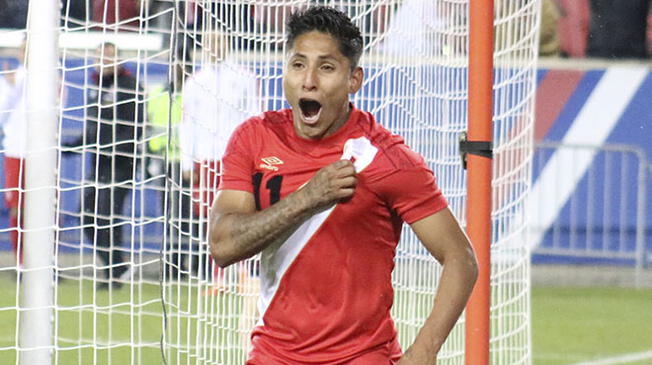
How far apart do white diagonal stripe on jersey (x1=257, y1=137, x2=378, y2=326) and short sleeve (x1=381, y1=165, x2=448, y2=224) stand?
0.32 ft

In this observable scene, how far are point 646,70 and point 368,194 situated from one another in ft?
36.2

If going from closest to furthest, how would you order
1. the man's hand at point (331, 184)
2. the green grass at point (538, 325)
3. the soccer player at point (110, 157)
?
the man's hand at point (331, 184)
the soccer player at point (110, 157)
the green grass at point (538, 325)

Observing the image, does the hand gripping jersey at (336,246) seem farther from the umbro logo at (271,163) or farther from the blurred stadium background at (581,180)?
the blurred stadium background at (581,180)

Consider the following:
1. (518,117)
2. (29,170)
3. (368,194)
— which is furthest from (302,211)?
(518,117)

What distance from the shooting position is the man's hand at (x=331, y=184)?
4.11m

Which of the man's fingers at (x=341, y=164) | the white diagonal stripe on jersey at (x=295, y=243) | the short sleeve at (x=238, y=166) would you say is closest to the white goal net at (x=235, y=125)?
the short sleeve at (x=238, y=166)

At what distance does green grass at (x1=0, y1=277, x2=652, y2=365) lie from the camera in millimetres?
9703

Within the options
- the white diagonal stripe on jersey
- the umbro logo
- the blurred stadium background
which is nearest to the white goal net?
the umbro logo

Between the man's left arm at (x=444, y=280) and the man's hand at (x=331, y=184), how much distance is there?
11.2 inches

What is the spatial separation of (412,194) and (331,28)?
0.58m

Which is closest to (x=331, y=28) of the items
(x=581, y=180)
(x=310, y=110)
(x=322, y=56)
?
(x=322, y=56)

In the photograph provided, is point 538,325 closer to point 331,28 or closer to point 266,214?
point 331,28

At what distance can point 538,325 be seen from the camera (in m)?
11.8

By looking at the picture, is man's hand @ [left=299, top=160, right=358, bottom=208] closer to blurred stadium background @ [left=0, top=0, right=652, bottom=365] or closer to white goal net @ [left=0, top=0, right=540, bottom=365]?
white goal net @ [left=0, top=0, right=540, bottom=365]
